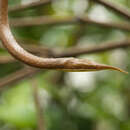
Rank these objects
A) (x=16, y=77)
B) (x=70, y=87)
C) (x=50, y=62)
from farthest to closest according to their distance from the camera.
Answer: (x=70, y=87), (x=16, y=77), (x=50, y=62)

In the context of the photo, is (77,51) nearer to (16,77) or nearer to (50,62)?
(16,77)

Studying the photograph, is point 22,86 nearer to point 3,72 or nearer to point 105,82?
point 3,72

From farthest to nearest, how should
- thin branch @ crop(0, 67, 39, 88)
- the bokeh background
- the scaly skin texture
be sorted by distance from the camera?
the bokeh background → thin branch @ crop(0, 67, 39, 88) → the scaly skin texture

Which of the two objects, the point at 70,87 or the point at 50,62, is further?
the point at 70,87

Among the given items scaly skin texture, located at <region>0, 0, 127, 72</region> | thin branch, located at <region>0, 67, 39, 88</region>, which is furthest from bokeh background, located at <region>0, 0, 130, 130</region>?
scaly skin texture, located at <region>0, 0, 127, 72</region>

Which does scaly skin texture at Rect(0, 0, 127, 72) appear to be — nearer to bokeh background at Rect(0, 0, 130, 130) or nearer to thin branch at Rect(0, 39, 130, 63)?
thin branch at Rect(0, 39, 130, 63)

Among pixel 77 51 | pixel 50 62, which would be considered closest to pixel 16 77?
pixel 77 51

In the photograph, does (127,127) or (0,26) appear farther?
(127,127)

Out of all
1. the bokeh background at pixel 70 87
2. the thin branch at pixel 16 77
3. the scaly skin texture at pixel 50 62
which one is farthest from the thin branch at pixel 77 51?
the scaly skin texture at pixel 50 62

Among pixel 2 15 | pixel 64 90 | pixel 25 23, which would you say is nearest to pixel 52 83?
pixel 64 90
